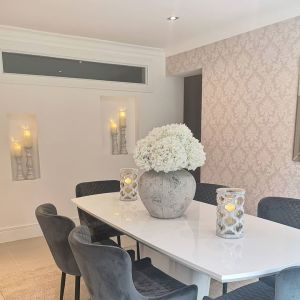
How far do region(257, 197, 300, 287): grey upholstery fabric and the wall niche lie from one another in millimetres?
2865

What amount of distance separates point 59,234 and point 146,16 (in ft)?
7.60

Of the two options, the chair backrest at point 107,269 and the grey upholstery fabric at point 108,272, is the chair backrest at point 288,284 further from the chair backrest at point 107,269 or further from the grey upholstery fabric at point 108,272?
the chair backrest at point 107,269

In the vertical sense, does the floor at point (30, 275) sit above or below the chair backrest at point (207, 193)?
below

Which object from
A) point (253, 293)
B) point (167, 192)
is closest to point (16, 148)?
point (167, 192)

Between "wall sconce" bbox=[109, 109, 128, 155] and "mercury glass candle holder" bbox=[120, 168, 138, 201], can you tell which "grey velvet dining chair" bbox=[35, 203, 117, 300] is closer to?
"mercury glass candle holder" bbox=[120, 168, 138, 201]

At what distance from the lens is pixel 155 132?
2.00 metres

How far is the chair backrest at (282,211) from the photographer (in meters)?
1.98

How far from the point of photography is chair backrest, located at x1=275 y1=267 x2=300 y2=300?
1.21 meters

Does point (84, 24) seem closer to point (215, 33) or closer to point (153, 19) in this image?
point (153, 19)

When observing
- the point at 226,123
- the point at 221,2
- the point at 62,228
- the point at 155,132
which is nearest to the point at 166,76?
the point at 226,123

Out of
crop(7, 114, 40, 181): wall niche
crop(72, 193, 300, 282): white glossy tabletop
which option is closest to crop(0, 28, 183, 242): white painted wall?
crop(7, 114, 40, 181): wall niche

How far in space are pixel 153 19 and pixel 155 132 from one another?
177cm

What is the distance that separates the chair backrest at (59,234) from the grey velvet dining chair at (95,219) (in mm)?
680

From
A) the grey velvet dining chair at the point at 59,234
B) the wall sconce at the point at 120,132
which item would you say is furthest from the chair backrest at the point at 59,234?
Answer: the wall sconce at the point at 120,132
